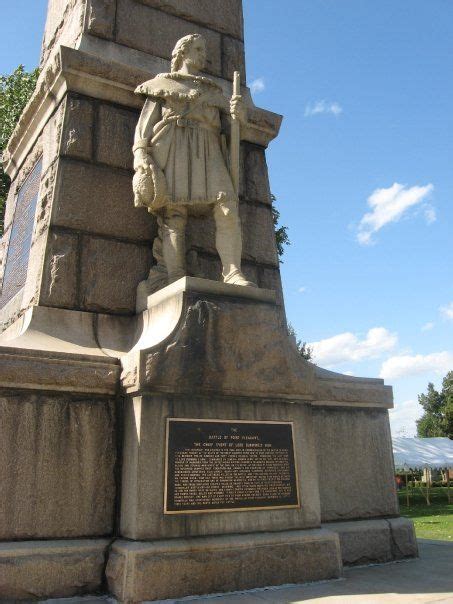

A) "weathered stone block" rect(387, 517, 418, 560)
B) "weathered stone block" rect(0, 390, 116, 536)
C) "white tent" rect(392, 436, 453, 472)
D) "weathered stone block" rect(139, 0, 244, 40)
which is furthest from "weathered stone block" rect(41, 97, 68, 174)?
"white tent" rect(392, 436, 453, 472)

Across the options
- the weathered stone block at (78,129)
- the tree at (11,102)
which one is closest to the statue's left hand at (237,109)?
the weathered stone block at (78,129)

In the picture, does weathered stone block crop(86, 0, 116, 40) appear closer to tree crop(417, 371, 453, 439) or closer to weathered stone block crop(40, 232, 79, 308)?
weathered stone block crop(40, 232, 79, 308)

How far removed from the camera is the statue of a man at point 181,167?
237 inches

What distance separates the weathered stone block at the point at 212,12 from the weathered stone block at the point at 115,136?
207 centimetres

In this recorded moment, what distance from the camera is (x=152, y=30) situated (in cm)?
770

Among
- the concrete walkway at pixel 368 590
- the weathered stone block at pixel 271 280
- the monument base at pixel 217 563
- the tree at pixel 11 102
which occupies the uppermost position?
the tree at pixel 11 102

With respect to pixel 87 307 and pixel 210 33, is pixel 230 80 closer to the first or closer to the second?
pixel 210 33

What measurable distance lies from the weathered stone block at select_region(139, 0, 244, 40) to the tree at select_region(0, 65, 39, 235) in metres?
9.82

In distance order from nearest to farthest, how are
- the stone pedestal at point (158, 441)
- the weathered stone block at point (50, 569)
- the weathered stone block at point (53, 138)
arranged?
1. the weathered stone block at point (50, 569)
2. the stone pedestal at point (158, 441)
3. the weathered stone block at point (53, 138)

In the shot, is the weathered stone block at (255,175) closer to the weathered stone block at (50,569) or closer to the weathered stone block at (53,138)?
the weathered stone block at (53,138)

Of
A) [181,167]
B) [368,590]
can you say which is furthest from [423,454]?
[181,167]

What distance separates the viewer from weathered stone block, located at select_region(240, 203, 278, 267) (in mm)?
7133

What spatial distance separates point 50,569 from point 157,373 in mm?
1651

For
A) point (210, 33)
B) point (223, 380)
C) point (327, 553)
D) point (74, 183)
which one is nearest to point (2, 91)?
point (210, 33)
